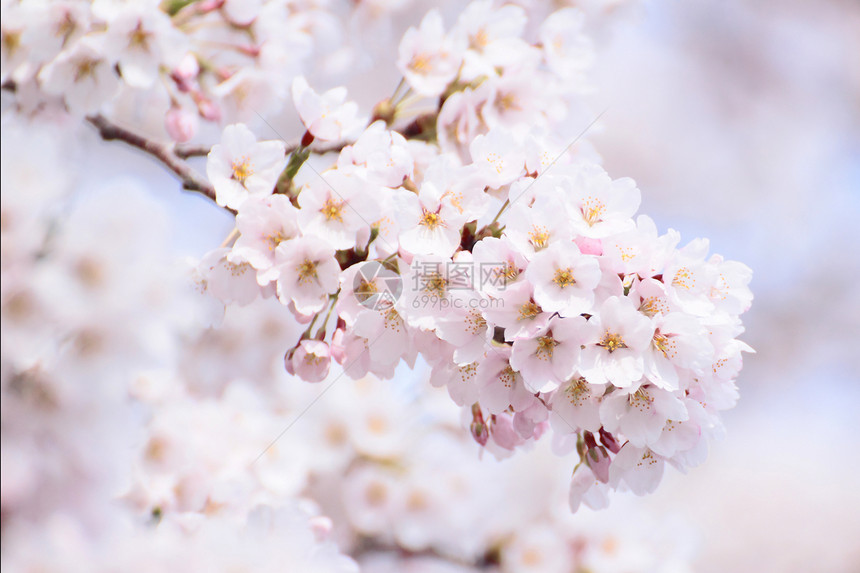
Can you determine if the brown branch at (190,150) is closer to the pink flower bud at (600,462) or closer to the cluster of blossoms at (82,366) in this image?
the cluster of blossoms at (82,366)

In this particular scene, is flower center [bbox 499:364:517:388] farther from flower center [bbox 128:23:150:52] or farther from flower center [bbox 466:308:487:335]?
flower center [bbox 128:23:150:52]

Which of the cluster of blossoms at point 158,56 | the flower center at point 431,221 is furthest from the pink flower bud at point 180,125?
the flower center at point 431,221

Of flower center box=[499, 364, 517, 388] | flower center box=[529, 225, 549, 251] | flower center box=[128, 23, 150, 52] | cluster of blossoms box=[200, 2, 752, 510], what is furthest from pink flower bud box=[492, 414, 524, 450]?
flower center box=[128, 23, 150, 52]

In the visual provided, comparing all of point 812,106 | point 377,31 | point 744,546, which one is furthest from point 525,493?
point 812,106

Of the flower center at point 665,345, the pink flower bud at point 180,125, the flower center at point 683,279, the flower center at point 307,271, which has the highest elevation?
the flower center at point 683,279

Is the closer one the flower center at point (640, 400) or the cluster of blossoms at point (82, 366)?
the flower center at point (640, 400)

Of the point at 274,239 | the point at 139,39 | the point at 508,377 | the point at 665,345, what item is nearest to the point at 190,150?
the point at 139,39

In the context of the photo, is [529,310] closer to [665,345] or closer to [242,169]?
[665,345]
